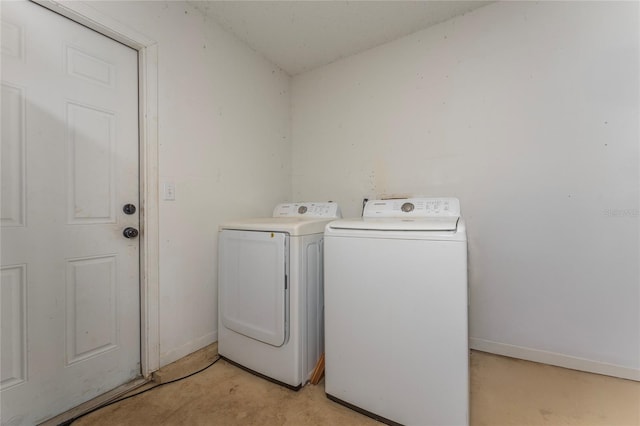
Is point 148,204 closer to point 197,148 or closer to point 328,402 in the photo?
point 197,148

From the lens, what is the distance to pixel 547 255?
164 cm

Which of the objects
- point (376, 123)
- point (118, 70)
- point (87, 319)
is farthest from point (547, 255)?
point (118, 70)

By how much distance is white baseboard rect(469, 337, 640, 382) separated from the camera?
148cm

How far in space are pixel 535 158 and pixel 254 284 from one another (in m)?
1.89

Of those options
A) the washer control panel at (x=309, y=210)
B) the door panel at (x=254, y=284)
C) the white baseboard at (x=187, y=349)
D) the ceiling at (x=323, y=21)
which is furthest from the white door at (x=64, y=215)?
the washer control panel at (x=309, y=210)

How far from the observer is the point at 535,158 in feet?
5.47

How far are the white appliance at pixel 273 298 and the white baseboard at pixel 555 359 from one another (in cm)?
114

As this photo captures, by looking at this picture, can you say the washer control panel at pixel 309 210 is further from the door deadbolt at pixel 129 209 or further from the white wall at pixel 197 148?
the door deadbolt at pixel 129 209

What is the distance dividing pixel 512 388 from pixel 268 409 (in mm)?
1297

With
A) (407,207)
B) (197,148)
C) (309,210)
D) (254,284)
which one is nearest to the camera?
(254,284)

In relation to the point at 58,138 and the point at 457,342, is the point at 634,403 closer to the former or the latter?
the point at 457,342

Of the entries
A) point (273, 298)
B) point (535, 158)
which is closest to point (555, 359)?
point (535, 158)

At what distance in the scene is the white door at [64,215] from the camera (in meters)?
1.14

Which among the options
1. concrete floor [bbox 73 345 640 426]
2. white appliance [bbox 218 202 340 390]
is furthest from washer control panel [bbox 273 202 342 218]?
concrete floor [bbox 73 345 640 426]
